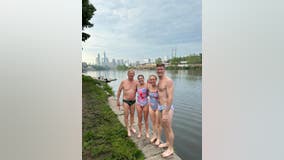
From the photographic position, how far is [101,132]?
5.92ft

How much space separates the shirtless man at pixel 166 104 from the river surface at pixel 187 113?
0.04 meters

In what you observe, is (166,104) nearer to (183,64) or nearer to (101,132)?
(183,64)

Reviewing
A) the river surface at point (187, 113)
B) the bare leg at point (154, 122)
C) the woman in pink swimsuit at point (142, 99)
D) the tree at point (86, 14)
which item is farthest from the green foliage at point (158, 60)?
the tree at point (86, 14)

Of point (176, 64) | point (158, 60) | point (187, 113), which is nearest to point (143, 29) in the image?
point (158, 60)

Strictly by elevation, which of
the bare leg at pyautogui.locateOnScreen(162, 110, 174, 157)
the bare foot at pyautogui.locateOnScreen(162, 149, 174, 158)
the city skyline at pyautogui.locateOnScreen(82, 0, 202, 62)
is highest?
the city skyline at pyautogui.locateOnScreen(82, 0, 202, 62)

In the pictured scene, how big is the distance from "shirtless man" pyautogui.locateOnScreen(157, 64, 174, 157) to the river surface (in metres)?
0.04

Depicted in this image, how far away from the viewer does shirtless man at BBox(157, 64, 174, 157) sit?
1.73m

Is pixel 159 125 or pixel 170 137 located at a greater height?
pixel 159 125

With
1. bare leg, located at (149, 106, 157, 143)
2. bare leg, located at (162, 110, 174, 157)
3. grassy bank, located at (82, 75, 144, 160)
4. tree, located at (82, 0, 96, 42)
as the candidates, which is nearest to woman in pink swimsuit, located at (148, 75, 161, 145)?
bare leg, located at (149, 106, 157, 143)

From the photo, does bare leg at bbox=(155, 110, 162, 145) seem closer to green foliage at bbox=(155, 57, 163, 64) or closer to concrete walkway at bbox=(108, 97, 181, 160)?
Result: concrete walkway at bbox=(108, 97, 181, 160)

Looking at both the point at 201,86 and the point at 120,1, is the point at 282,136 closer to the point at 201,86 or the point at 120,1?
the point at 201,86

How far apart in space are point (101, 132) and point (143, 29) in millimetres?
1155

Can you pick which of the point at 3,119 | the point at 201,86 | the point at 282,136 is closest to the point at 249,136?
the point at 282,136

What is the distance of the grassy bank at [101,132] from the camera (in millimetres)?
1734
